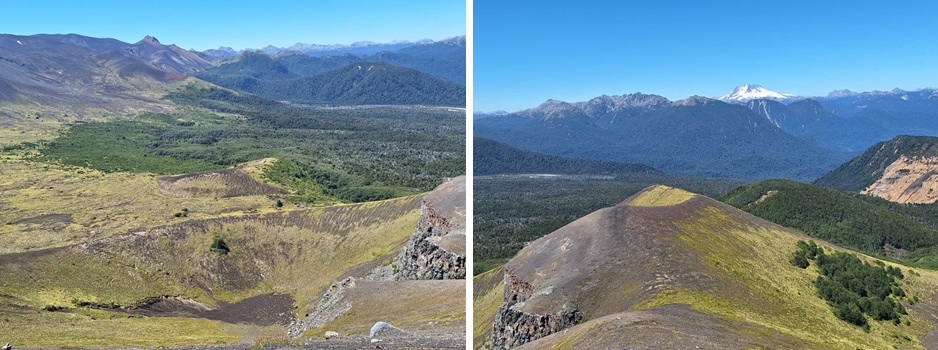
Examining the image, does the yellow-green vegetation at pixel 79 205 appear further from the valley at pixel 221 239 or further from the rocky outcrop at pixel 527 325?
the rocky outcrop at pixel 527 325

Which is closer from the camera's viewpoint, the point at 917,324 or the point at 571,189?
the point at 917,324

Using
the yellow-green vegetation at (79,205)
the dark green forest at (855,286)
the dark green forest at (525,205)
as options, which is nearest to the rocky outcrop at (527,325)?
the dark green forest at (855,286)

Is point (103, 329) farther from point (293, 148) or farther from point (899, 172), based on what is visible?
point (899, 172)

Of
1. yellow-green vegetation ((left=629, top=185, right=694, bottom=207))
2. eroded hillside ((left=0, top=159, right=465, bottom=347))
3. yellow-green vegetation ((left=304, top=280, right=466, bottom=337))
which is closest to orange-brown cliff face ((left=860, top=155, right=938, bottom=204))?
yellow-green vegetation ((left=629, top=185, right=694, bottom=207))

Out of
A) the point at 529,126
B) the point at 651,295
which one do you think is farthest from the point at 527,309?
the point at 529,126

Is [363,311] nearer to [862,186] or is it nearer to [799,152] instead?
[862,186]

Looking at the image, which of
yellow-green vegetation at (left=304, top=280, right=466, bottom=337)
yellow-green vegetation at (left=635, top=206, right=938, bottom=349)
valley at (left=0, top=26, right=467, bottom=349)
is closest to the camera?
yellow-green vegetation at (left=635, top=206, right=938, bottom=349)

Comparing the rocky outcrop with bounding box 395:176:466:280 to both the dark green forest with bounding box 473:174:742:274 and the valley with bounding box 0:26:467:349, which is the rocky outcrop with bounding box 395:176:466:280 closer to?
the valley with bounding box 0:26:467:349
